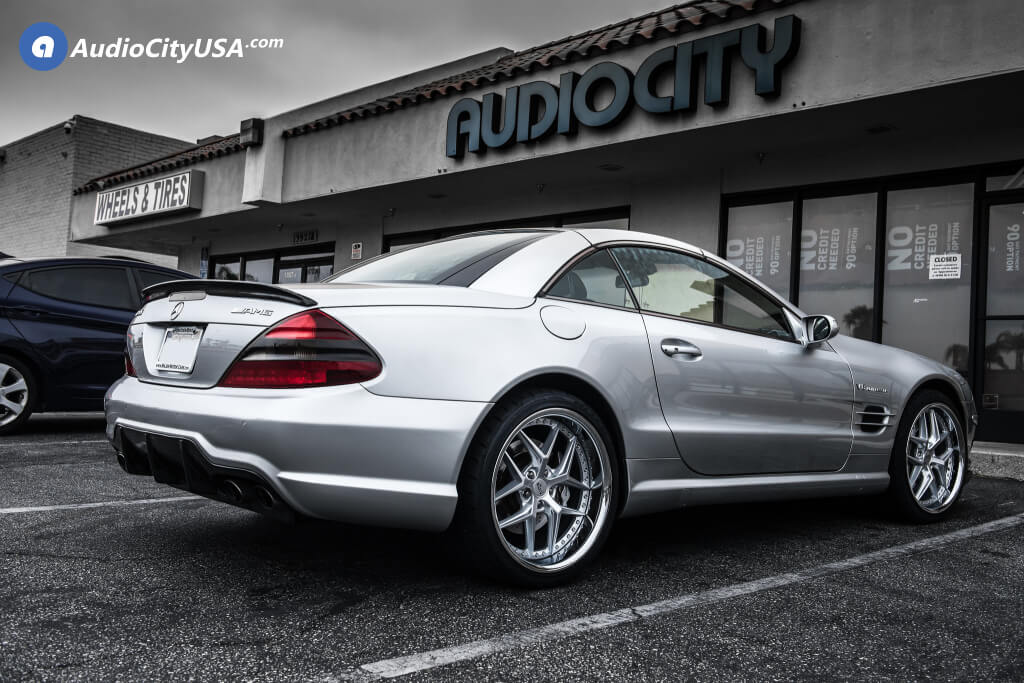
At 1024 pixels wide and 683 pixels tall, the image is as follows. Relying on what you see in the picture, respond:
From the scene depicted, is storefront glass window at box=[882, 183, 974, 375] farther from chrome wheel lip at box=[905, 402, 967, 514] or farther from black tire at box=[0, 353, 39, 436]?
black tire at box=[0, 353, 39, 436]

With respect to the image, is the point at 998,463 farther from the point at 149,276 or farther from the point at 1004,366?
the point at 149,276

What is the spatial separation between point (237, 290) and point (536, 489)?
1.26 meters

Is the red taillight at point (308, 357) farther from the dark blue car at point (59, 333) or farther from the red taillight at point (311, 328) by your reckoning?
the dark blue car at point (59, 333)

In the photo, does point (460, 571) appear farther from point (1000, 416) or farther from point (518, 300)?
point (1000, 416)

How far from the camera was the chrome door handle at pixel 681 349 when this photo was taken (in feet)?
A: 11.5

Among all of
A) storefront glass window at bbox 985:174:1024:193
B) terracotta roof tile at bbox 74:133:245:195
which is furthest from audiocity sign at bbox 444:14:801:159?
terracotta roof tile at bbox 74:133:245:195

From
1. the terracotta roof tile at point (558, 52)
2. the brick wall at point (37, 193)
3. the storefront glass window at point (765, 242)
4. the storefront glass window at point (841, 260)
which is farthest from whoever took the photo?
the brick wall at point (37, 193)

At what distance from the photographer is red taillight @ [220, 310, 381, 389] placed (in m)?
2.79

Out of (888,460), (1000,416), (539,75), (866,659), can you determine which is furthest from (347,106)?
(866,659)

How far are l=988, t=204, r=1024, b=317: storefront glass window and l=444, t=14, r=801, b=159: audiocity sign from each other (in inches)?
99.7

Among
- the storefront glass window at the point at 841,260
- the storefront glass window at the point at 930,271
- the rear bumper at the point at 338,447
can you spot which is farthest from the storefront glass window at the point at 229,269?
the rear bumper at the point at 338,447

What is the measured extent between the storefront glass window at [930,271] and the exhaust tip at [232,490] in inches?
299

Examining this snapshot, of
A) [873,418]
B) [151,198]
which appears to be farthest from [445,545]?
[151,198]

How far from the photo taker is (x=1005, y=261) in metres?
8.30
